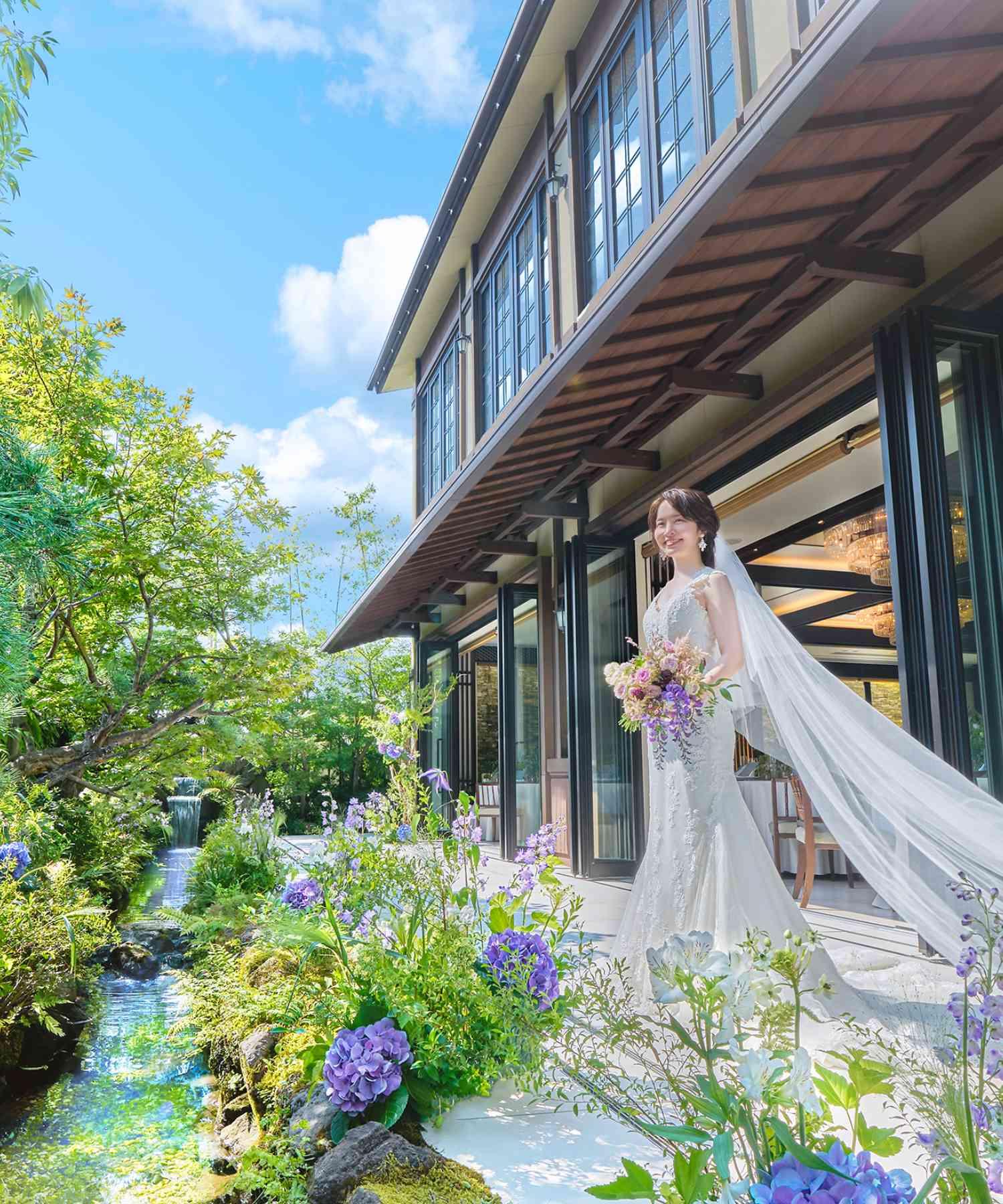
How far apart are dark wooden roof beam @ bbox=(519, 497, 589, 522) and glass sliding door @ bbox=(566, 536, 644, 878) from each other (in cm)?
20

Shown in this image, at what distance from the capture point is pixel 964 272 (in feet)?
12.7

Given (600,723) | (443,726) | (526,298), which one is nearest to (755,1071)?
(600,723)

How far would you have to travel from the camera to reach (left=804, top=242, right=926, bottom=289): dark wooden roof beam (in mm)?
4051

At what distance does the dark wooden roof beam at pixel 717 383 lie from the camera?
5320 mm

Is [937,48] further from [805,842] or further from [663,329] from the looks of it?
[805,842]

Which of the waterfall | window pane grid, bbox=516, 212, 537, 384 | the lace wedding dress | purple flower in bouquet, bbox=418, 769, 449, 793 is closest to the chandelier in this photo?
window pane grid, bbox=516, 212, 537, 384

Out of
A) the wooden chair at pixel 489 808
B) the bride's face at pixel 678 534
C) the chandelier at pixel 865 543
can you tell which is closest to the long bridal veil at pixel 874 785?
the bride's face at pixel 678 534

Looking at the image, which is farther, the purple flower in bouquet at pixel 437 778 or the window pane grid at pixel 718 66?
the window pane grid at pixel 718 66

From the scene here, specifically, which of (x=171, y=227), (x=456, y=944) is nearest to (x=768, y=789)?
(x=456, y=944)

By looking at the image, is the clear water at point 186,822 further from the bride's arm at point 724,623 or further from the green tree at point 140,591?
the bride's arm at point 724,623

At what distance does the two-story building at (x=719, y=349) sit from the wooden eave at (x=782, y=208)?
0.01 metres

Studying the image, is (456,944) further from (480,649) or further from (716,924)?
(480,649)

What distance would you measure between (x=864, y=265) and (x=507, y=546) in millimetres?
5300

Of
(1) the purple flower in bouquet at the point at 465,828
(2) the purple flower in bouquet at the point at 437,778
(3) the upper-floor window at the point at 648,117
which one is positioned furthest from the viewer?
(3) the upper-floor window at the point at 648,117
